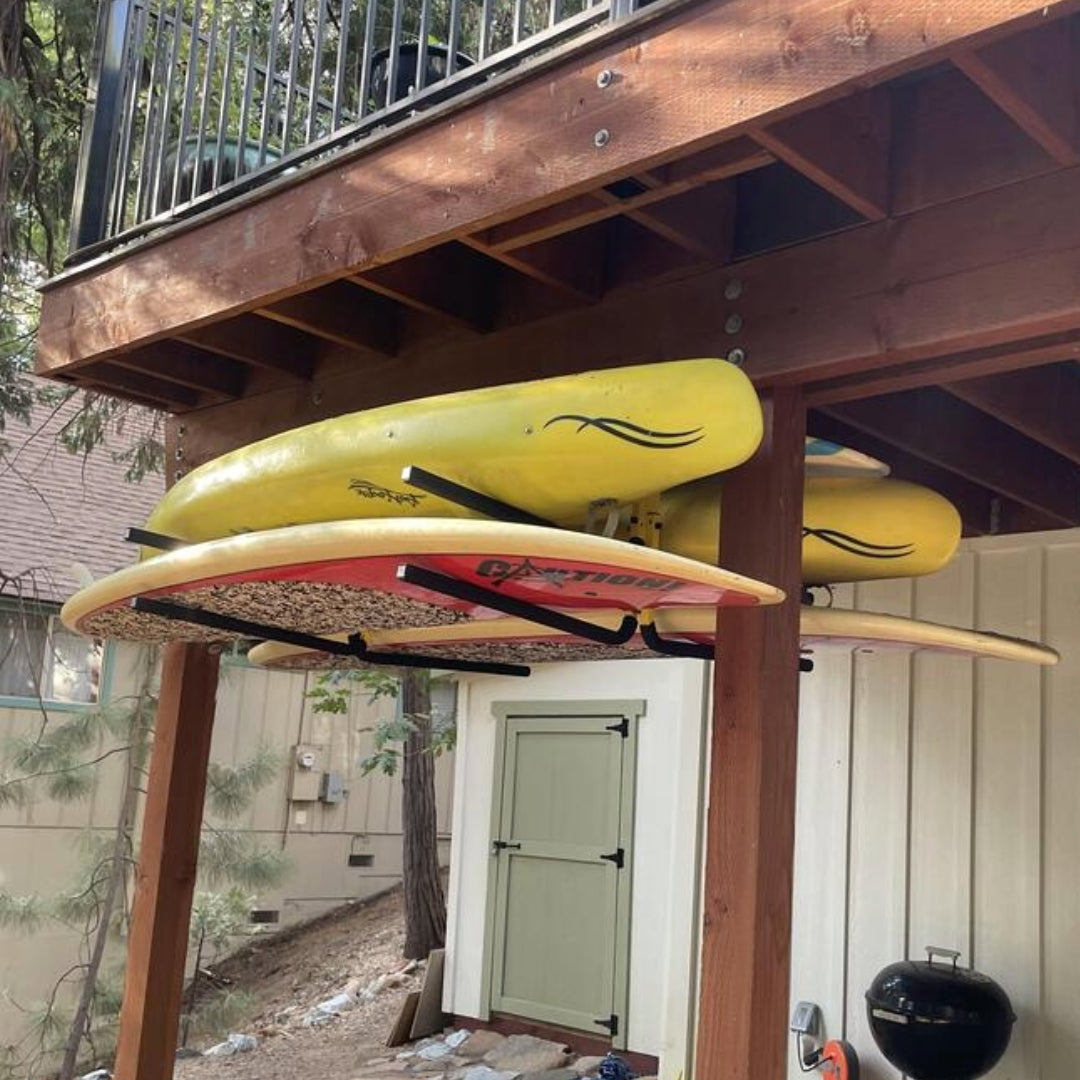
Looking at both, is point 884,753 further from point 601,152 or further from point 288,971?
point 288,971

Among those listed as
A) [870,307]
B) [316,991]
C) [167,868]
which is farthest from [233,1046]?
[870,307]

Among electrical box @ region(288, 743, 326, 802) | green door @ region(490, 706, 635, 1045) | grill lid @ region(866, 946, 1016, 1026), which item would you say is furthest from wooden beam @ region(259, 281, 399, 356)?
electrical box @ region(288, 743, 326, 802)

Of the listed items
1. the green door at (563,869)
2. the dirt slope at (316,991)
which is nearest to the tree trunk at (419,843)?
the dirt slope at (316,991)

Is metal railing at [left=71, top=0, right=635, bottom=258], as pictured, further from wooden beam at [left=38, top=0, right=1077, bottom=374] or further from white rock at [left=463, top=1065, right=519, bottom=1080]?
white rock at [left=463, top=1065, right=519, bottom=1080]

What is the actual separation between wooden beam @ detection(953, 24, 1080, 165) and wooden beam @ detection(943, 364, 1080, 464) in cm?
89

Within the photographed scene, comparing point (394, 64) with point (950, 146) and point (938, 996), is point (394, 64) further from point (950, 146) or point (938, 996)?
point (938, 996)

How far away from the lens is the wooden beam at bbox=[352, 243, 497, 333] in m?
2.58

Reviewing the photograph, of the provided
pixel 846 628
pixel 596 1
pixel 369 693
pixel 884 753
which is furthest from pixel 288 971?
pixel 596 1

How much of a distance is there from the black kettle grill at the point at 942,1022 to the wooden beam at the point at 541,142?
276cm

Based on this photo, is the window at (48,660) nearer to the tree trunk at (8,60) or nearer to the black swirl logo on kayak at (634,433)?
the tree trunk at (8,60)

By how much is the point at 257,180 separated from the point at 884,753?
2.84 m

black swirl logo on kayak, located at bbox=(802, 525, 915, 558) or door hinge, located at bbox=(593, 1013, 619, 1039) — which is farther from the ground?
black swirl logo on kayak, located at bbox=(802, 525, 915, 558)

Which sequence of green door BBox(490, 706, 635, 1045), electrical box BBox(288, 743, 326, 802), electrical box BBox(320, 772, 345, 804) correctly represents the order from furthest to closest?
electrical box BBox(320, 772, 345, 804) → electrical box BBox(288, 743, 326, 802) → green door BBox(490, 706, 635, 1045)

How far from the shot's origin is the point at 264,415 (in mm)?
3398
